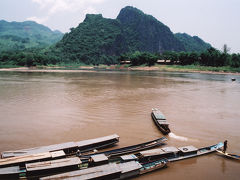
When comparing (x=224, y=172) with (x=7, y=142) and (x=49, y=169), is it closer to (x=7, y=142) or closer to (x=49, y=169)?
(x=49, y=169)

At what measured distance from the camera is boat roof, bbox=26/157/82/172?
7753mm

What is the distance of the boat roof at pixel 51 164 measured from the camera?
775cm

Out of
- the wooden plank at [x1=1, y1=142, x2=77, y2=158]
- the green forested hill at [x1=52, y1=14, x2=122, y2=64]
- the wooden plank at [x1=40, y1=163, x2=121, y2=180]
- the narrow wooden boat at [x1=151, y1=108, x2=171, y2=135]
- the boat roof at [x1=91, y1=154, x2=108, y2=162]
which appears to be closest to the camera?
the wooden plank at [x1=40, y1=163, x2=121, y2=180]

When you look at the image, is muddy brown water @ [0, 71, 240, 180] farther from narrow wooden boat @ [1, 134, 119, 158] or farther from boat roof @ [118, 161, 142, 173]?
narrow wooden boat @ [1, 134, 119, 158]

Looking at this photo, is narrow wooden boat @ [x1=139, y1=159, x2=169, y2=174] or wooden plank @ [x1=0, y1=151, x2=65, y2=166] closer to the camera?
wooden plank @ [x1=0, y1=151, x2=65, y2=166]

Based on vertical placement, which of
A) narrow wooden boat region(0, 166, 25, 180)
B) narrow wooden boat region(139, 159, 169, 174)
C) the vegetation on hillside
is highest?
the vegetation on hillside

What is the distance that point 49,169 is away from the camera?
789 centimetres

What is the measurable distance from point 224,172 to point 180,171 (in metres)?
1.95

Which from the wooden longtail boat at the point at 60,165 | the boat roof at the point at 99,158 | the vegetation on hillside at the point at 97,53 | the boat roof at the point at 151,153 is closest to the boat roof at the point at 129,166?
the wooden longtail boat at the point at 60,165

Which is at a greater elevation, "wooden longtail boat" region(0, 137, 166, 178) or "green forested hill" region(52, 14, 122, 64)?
"green forested hill" region(52, 14, 122, 64)

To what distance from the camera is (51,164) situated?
26.7 ft

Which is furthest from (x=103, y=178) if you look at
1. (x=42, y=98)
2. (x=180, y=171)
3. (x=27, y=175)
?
(x=42, y=98)

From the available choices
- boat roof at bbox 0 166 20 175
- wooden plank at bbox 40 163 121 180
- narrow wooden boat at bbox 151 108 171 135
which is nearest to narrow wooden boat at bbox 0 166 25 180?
boat roof at bbox 0 166 20 175

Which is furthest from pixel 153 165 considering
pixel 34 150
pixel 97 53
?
pixel 97 53
